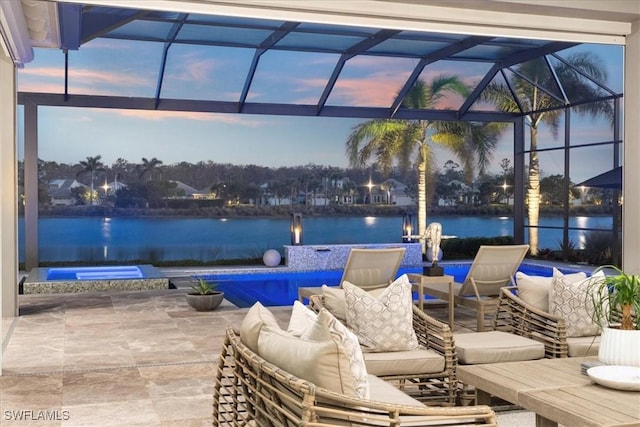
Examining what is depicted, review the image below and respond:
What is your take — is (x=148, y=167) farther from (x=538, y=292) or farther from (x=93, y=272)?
(x=538, y=292)

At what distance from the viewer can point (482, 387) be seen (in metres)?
3.86

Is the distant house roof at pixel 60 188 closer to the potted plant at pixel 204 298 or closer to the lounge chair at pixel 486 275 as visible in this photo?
the potted plant at pixel 204 298

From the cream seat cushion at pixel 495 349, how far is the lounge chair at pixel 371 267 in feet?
11.0

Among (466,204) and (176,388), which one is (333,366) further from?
(466,204)

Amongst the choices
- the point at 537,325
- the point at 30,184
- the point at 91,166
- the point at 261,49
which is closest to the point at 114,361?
the point at 537,325

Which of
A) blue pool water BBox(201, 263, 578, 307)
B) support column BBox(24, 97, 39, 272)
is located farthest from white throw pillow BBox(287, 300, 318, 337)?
support column BBox(24, 97, 39, 272)

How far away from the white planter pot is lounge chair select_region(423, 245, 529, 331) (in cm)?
394

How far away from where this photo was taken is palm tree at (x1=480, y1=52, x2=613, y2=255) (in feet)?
49.1

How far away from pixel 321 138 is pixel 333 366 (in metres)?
16.4

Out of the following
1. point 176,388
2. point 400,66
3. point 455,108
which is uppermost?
point 400,66

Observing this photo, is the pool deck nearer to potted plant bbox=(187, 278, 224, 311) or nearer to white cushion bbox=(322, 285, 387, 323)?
potted plant bbox=(187, 278, 224, 311)

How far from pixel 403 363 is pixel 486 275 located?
A: 12.8 feet

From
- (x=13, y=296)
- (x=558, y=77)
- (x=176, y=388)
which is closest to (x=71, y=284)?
(x=13, y=296)

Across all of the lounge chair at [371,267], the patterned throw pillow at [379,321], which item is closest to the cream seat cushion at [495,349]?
the patterned throw pillow at [379,321]
